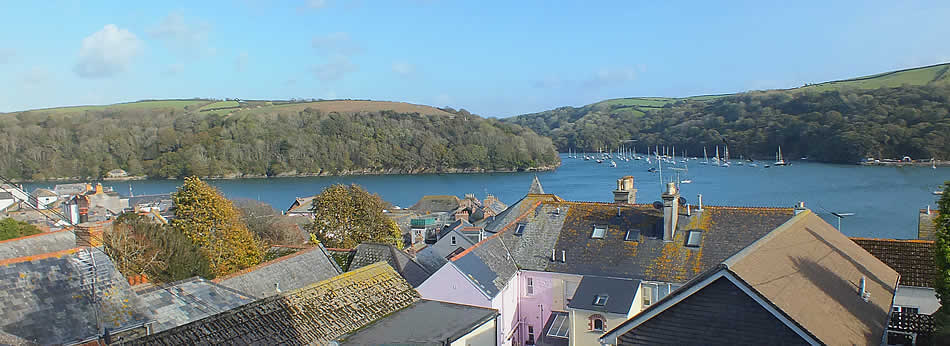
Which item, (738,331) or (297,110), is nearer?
(738,331)

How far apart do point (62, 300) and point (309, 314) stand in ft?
13.0

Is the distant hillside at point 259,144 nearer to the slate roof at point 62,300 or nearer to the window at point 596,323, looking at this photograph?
the window at point 596,323

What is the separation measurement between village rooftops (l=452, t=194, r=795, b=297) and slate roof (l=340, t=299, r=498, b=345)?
208cm

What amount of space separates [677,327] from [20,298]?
9947mm

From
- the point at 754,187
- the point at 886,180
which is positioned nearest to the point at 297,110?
the point at 754,187

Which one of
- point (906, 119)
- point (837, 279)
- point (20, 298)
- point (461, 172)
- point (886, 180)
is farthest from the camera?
point (461, 172)

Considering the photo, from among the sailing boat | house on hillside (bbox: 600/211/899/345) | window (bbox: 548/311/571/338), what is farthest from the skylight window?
the sailing boat

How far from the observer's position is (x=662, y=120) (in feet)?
545

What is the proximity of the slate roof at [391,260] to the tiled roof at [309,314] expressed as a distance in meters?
6.20

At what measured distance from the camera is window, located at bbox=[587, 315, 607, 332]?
1535cm

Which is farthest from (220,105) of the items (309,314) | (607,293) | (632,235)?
(309,314)

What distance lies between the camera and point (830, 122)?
340 feet

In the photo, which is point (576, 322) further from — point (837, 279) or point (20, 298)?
point (20, 298)

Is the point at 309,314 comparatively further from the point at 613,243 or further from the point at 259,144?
the point at 259,144
